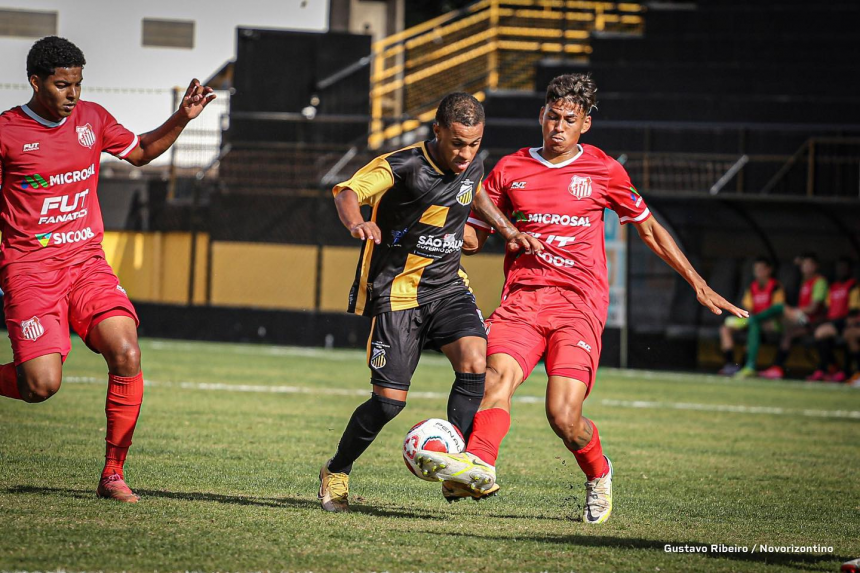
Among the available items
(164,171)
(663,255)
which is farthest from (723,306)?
(164,171)

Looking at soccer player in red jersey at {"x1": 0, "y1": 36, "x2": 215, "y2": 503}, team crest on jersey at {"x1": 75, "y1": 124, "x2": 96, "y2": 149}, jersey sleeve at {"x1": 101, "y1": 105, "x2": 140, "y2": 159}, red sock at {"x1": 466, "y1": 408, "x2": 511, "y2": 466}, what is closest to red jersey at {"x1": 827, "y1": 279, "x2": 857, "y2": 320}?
red sock at {"x1": 466, "y1": 408, "x2": 511, "y2": 466}

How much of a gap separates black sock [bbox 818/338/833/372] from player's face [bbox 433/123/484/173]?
41.4ft

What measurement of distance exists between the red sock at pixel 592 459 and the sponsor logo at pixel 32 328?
107 inches

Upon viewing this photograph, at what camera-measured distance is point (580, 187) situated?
19.2 feet

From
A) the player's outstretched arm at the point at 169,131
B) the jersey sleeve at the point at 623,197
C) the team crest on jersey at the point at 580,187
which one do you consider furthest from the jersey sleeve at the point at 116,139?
the jersey sleeve at the point at 623,197

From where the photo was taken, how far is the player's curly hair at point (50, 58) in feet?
17.9

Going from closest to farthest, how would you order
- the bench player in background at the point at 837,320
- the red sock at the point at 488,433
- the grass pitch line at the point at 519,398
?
1. the red sock at the point at 488,433
2. the grass pitch line at the point at 519,398
3. the bench player in background at the point at 837,320

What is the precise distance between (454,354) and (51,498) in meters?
2.04

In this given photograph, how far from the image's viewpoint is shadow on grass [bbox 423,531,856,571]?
468 cm

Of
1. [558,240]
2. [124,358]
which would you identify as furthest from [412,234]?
[124,358]

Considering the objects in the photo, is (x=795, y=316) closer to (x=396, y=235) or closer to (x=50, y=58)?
(x=396, y=235)

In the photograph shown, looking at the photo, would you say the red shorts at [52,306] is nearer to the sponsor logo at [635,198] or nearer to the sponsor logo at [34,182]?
the sponsor logo at [34,182]

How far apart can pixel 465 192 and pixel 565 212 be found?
0.55 m

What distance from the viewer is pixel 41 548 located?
4270 millimetres
